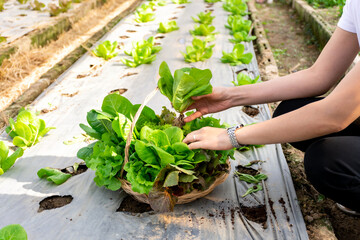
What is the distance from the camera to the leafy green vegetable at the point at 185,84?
4.99ft

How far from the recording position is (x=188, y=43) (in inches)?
153

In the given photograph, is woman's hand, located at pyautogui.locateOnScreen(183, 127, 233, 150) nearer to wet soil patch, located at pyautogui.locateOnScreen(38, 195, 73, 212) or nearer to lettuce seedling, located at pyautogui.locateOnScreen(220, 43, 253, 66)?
wet soil patch, located at pyautogui.locateOnScreen(38, 195, 73, 212)

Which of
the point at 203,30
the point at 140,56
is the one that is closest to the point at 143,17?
the point at 203,30

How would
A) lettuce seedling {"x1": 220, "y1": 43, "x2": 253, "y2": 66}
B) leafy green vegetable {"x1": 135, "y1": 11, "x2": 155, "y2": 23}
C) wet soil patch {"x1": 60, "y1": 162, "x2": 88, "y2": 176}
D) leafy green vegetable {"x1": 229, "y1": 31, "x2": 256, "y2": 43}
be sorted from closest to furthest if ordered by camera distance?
1. wet soil patch {"x1": 60, "y1": 162, "x2": 88, "y2": 176}
2. lettuce seedling {"x1": 220, "y1": 43, "x2": 253, "y2": 66}
3. leafy green vegetable {"x1": 229, "y1": 31, "x2": 256, "y2": 43}
4. leafy green vegetable {"x1": 135, "y1": 11, "x2": 155, "y2": 23}

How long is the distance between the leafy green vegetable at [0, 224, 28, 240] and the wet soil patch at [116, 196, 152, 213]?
436 millimetres

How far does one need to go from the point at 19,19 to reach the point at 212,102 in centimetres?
379

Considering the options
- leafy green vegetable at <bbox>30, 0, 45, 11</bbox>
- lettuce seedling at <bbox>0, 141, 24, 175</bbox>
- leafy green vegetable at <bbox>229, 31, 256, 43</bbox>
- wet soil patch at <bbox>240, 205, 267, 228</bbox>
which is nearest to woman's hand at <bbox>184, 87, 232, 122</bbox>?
wet soil patch at <bbox>240, 205, 267, 228</bbox>

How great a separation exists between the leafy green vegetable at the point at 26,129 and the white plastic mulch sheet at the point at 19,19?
188cm

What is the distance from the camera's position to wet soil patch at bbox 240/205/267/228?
61.4 inches

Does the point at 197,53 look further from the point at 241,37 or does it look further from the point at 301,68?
the point at 301,68

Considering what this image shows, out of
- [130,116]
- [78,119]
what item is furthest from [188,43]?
[130,116]

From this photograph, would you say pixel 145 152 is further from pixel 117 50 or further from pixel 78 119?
pixel 117 50

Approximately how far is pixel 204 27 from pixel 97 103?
183 centimetres

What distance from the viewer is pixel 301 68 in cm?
381
